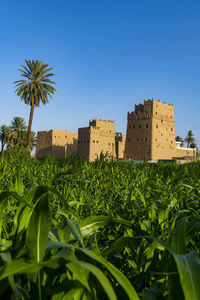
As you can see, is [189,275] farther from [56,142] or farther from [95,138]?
[56,142]

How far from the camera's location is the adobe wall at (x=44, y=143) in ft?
165

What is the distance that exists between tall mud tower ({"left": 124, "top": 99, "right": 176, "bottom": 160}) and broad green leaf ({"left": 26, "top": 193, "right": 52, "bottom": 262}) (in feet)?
138

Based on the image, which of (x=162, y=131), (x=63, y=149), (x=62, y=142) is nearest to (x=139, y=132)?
(x=162, y=131)

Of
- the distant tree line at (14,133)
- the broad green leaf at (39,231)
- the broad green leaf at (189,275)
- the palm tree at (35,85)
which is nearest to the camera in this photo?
the broad green leaf at (189,275)

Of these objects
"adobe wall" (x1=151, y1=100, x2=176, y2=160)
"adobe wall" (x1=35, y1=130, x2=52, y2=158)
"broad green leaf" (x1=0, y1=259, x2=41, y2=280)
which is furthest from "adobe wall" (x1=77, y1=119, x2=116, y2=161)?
"broad green leaf" (x1=0, y1=259, x2=41, y2=280)

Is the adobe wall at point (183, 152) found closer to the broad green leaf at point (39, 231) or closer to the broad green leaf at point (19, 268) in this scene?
the broad green leaf at point (39, 231)

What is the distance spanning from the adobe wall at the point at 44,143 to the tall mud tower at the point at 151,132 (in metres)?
15.7

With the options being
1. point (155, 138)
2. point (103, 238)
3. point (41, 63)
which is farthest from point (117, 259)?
point (155, 138)

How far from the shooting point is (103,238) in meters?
2.08

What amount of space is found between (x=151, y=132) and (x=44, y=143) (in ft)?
71.5

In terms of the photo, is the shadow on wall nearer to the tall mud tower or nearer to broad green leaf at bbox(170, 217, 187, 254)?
the tall mud tower

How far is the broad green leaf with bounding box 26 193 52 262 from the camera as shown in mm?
828

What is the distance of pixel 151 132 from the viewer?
43.0 metres

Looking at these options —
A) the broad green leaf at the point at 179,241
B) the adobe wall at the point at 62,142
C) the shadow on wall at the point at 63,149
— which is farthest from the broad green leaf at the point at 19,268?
the shadow on wall at the point at 63,149
